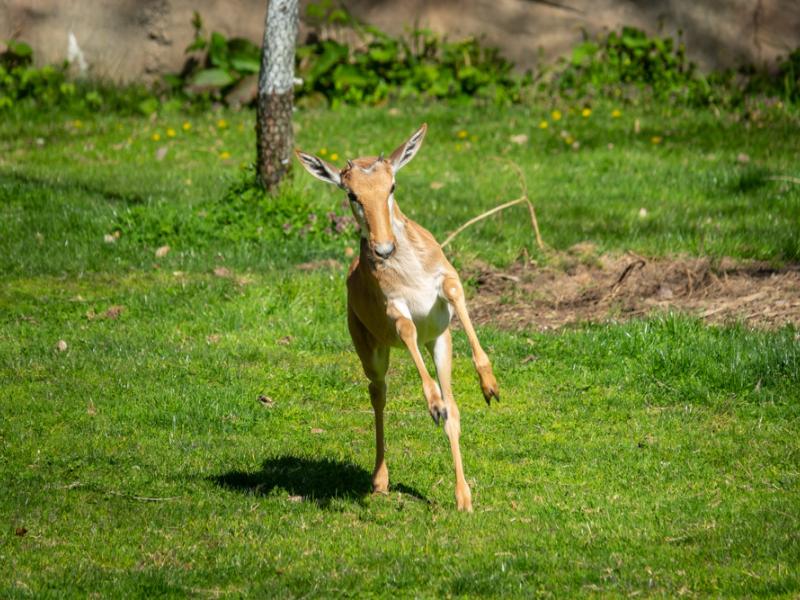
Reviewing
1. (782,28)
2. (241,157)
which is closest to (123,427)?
(241,157)

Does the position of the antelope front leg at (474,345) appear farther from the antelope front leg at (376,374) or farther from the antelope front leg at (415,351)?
the antelope front leg at (376,374)

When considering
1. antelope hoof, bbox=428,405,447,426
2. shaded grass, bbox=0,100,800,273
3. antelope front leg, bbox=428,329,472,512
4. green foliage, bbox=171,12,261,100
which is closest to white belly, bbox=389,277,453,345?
antelope front leg, bbox=428,329,472,512

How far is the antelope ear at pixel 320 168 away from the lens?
6938mm

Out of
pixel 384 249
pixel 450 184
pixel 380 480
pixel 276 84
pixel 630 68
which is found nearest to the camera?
pixel 384 249

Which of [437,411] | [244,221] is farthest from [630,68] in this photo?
[437,411]

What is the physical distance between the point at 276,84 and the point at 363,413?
4.94 metres

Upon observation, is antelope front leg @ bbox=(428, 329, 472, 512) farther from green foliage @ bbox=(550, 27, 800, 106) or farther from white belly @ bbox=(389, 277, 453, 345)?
green foliage @ bbox=(550, 27, 800, 106)

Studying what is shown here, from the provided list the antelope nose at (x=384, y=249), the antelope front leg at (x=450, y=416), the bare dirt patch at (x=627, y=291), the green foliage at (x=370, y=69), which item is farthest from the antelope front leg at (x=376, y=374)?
the green foliage at (x=370, y=69)

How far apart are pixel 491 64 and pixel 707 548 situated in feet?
43.1

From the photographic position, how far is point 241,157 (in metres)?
15.9

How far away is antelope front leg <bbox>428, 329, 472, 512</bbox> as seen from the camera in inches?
267

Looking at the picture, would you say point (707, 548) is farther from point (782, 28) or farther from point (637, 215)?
point (782, 28)

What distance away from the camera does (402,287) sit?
22.5ft

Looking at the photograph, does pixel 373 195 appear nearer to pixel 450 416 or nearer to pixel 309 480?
pixel 450 416
